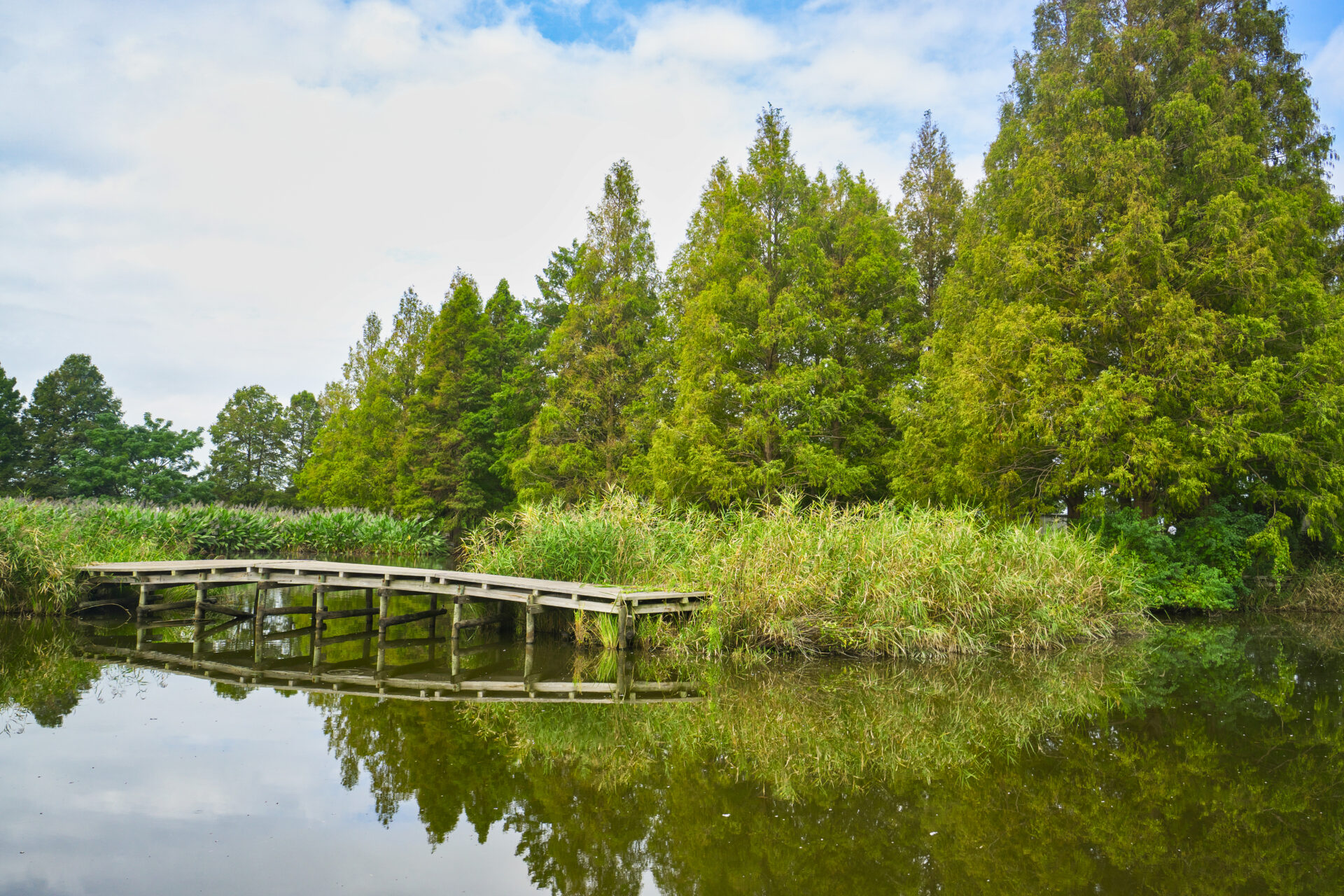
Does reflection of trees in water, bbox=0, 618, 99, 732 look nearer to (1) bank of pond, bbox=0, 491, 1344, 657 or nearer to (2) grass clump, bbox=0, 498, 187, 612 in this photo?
(2) grass clump, bbox=0, 498, 187, 612

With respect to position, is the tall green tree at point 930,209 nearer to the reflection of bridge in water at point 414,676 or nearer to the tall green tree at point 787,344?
the tall green tree at point 787,344

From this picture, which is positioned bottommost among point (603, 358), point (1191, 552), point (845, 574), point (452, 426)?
point (845, 574)

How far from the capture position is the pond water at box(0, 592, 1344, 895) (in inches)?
178

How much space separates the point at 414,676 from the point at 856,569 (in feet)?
20.4

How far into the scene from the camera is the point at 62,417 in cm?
4362

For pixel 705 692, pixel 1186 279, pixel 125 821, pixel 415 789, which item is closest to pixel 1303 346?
pixel 1186 279

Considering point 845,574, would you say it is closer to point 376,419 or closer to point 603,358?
point 603,358

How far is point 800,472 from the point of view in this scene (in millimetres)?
18328

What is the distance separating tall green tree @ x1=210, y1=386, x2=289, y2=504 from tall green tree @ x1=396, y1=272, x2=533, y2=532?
2098 cm

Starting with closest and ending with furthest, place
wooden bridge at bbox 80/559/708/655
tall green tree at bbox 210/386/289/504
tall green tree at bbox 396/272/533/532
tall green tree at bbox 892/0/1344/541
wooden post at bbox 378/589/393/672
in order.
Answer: wooden bridge at bbox 80/559/708/655 → wooden post at bbox 378/589/393/672 → tall green tree at bbox 892/0/1344/541 → tall green tree at bbox 396/272/533/532 → tall green tree at bbox 210/386/289/504

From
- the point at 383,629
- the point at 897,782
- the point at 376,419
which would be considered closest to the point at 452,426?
the point at 376,419

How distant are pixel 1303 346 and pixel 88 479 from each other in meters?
49.6

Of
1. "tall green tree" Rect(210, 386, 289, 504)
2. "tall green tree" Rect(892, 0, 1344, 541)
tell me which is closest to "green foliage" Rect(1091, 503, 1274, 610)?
"tall green tree" Rect(892, 0, 1344, 541)

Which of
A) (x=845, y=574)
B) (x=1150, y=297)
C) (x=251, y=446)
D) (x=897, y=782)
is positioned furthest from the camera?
(x=251, y=446)
